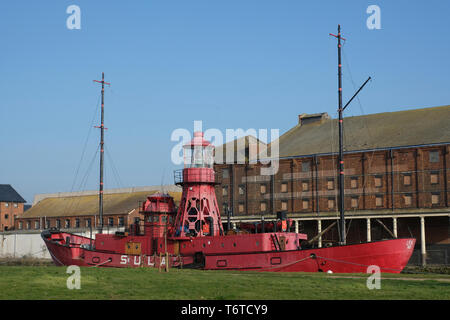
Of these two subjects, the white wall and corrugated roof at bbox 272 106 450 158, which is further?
the white wall

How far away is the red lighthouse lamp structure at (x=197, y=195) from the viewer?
36938 millimetres

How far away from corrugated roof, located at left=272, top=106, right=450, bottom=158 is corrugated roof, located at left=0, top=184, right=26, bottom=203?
50352 mm

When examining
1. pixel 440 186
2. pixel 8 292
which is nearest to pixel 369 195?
pixel 440 186

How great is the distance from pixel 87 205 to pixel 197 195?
45370 mm

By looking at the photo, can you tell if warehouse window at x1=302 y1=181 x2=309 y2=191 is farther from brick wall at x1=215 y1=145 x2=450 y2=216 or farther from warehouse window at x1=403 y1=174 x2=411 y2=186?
warehouse window at x1=403 y1=174 x2=411 y2=186

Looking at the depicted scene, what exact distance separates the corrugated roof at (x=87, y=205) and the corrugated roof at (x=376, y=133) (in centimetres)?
1900

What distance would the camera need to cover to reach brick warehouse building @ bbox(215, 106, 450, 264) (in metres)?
51.6

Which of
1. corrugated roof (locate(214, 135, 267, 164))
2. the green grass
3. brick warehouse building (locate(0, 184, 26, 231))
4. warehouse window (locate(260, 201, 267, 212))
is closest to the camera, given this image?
the green grass

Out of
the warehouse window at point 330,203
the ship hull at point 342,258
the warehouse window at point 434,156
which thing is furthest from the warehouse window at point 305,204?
the ship hull at point 342,258

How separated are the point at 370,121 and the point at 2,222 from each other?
61049 mm

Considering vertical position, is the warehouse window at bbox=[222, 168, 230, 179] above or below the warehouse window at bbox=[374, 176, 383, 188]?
above

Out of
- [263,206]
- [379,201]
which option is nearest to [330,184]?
[379,201]

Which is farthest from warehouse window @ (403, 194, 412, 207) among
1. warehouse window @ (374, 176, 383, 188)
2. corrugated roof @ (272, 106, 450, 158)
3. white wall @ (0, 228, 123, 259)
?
white wall @ (0, 228, 123, 259)

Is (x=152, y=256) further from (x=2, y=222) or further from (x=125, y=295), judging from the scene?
(x=2, y=222)
